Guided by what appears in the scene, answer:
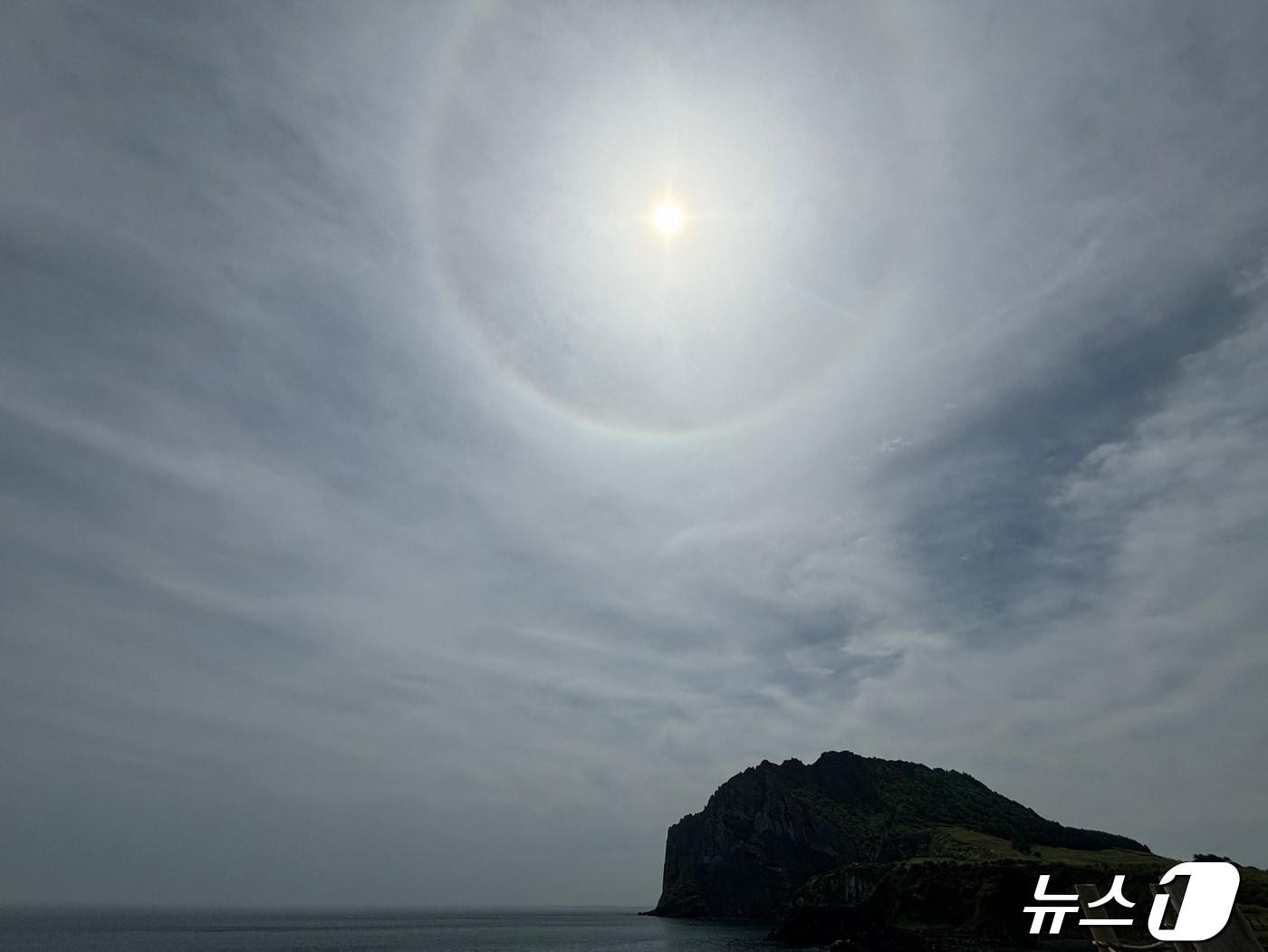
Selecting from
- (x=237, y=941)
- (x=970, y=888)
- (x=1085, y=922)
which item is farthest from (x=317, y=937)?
(x=1085, y=922)

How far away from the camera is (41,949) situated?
13588cm

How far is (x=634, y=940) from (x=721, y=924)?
192 ft

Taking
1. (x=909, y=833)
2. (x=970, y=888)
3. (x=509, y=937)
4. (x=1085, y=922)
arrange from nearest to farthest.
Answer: (x=1085, y=922) < (x=970, y=888) < (x=509, y=937) < (x=909, y=833)

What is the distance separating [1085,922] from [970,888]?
4715 inches

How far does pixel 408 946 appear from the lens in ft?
447

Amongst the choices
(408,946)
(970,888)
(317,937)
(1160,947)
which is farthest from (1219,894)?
(317,937)

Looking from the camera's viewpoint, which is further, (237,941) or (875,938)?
(237,941)

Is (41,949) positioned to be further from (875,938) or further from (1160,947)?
(1160,947)

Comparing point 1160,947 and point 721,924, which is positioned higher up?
point 1160,947

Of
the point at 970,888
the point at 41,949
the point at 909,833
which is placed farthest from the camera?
the point at 909,833

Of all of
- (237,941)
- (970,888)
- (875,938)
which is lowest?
(237,941)

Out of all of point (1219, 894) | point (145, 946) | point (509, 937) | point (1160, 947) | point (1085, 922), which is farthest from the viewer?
point (509, 937)

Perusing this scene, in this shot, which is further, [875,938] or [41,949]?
[41,949]

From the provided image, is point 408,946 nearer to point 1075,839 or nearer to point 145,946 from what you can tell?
point 145,946
